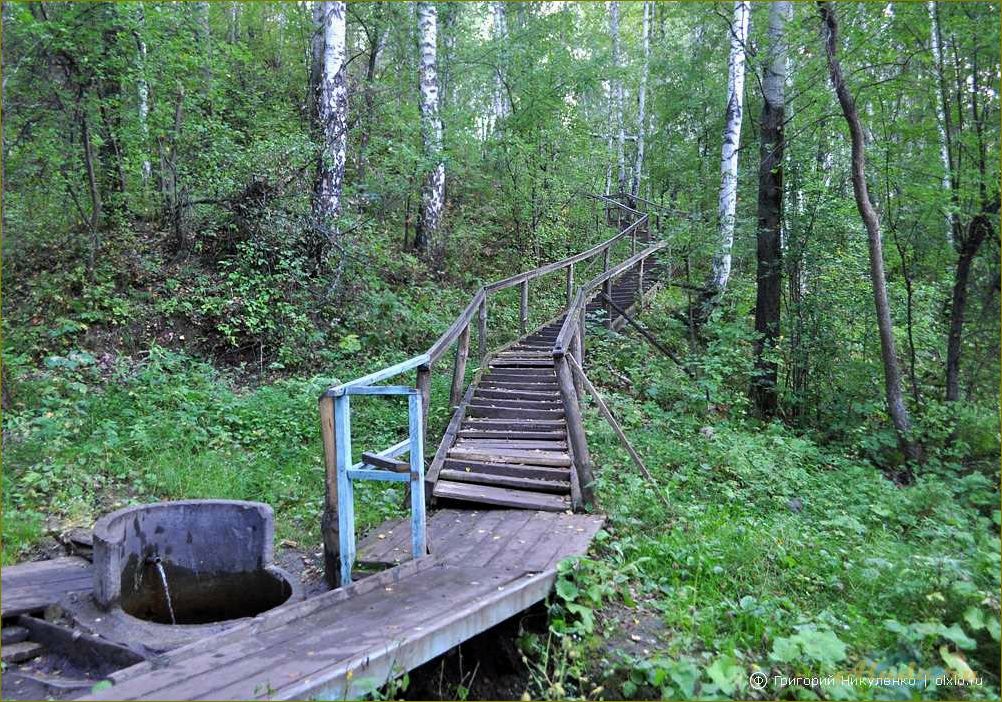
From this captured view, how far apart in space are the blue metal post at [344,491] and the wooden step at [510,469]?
2029 millimetres

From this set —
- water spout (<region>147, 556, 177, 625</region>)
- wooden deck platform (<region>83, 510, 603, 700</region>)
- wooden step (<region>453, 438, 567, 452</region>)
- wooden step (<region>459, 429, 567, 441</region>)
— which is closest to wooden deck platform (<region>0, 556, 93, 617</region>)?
water spout (<region>147, 556, 177, 625</region>)

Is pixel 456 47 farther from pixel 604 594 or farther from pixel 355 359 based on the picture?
pixel 604 594

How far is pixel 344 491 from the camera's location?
14.9ft

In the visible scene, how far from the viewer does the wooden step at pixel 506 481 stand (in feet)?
20.5

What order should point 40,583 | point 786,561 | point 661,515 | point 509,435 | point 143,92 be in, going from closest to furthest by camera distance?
point 40,583 < point 786,561 < point 661,515 < point 509,435 < point 143,92

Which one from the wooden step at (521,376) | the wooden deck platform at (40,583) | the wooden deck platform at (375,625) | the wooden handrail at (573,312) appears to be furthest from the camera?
the wooden step at (521,376)

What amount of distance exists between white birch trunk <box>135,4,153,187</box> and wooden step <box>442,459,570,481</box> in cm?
735

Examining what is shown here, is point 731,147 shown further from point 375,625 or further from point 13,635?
point 13,635

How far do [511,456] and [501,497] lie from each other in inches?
28.3

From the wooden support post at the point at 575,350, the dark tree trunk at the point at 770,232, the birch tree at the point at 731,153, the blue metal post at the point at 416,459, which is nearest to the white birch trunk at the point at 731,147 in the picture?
the birch tree at the point at 731,153

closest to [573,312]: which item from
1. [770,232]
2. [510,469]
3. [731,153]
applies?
[510,469]

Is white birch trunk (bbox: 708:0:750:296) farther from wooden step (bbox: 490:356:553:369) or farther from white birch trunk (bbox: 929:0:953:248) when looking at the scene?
wooden step (bbox: 490:356:553:369)

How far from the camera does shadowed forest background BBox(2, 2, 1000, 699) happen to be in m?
4.51

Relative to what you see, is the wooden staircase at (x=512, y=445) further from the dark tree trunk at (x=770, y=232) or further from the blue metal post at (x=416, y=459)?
the dark tree trunk at (x=770, y=232)
